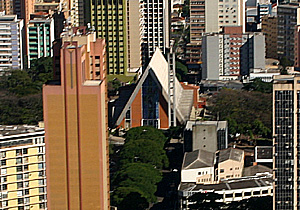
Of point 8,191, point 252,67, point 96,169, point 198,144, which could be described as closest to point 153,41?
point 252,67

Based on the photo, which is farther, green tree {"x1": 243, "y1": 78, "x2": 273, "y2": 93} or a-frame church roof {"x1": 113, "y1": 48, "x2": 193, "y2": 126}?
green tree {"x1": 243, "y1": 78, "x2": 273, "y2": 93}

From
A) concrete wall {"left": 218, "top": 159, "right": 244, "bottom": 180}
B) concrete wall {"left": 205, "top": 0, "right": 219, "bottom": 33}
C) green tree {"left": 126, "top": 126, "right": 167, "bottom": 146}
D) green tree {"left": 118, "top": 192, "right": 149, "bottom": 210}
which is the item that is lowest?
green tree {"left": 118, "top": 192, "right": 149, "bottom": 210}

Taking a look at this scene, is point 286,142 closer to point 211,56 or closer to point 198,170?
point 198,170

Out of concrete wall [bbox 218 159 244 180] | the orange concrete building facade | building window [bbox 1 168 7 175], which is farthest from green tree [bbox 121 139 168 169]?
the orange concrete building facade

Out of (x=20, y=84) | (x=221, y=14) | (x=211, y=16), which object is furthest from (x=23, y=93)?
(x=221, y=14)

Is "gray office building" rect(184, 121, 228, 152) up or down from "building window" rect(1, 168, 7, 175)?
A: down

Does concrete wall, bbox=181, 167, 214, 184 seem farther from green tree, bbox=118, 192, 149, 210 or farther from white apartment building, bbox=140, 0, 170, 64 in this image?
white apartment building, bbox=140, 0, 170, 64

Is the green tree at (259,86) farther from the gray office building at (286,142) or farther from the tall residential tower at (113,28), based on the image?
the gray office building at (286,142)

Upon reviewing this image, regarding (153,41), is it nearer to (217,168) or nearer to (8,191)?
(217,168)
